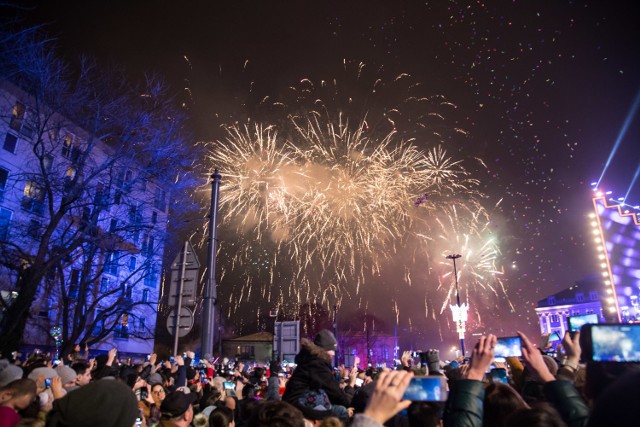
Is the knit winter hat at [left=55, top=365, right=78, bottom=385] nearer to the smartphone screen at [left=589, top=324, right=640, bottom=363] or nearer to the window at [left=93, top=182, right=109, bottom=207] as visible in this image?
the smartphone screen at [left=589, top=324, right=640, bottom=363]

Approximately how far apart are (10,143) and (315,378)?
3547 cm

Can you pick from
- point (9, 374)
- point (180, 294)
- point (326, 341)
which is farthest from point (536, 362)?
point (180, 294)

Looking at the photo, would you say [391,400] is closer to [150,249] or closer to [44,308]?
[150,249]

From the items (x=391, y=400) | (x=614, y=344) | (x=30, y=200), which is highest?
(x=30, y=200)

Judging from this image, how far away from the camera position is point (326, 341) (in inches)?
199

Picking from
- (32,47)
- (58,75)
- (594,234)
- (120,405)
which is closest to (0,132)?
(58,75)

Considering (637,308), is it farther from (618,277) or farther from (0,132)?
(0,132)

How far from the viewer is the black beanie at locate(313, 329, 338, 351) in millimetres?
4992

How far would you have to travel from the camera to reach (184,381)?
8.70 metres

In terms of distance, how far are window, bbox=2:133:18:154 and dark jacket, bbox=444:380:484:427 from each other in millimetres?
36940

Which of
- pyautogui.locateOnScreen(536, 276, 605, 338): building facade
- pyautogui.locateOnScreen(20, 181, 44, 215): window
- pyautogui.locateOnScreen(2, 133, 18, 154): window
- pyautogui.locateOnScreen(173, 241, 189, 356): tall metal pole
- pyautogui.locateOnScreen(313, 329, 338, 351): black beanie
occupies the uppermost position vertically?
pyautogui.locateOnScreen(2, 133, 18, 154): window

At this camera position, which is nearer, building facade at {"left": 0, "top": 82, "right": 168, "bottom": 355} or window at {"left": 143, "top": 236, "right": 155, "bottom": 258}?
building facade at {"left": 0, "top": 82, "right": 168, "bottom": 355}

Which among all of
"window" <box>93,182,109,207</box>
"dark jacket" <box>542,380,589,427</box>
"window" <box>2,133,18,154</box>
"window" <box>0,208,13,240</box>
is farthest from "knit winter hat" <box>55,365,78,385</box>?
"window" <box>2,133,18,154</box>

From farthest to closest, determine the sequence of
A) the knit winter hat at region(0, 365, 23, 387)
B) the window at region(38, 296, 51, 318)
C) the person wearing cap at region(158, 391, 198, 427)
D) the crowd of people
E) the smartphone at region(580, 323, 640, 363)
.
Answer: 1. the window at region(38, 296, 51, 318)
2. the knit winter hat at region(0, 365, 23, 387)
3. the person wearing cap at region(158, 391, 198, 427)
4. the smartphone at region(580, 323, 640, 363)
5. the crowd of people
